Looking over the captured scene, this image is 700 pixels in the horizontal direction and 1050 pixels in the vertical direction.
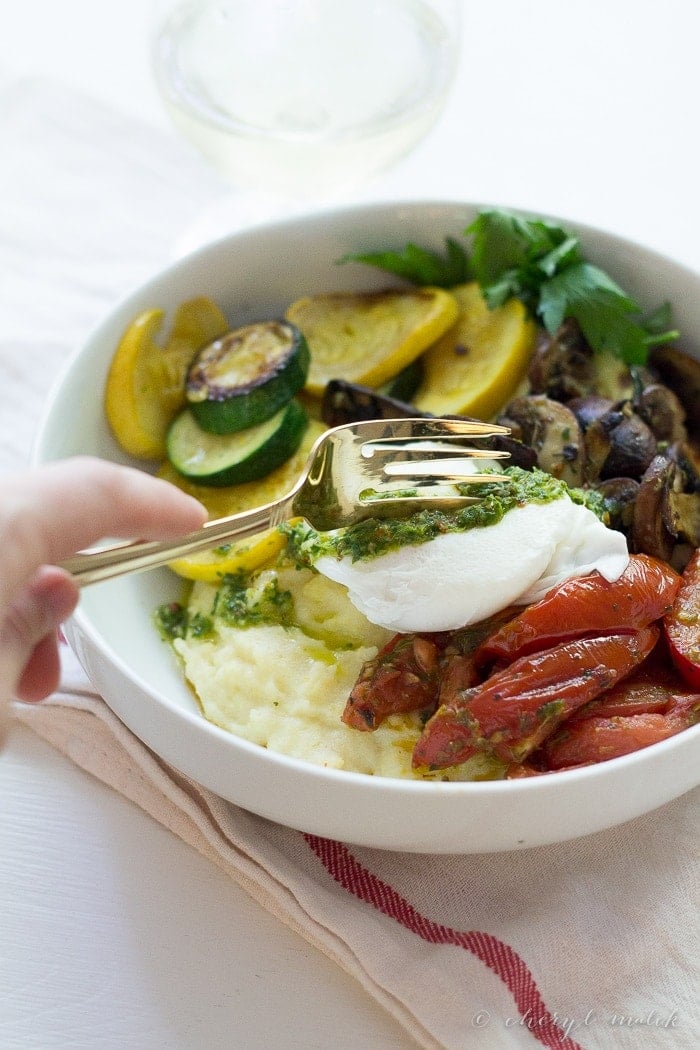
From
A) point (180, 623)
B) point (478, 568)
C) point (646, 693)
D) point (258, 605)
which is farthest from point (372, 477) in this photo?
point (646, 693)

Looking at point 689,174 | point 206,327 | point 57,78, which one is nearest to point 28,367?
point 206,327

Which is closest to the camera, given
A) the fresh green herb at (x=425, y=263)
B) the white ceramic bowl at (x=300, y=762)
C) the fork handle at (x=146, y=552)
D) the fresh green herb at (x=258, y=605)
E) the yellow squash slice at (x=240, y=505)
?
the fork handle at (x=146, y=552)

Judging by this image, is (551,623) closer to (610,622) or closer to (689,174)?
(610,622)

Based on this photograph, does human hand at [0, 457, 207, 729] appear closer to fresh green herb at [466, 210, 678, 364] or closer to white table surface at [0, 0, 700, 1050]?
white table surface at [0, 0, 700, 1050]

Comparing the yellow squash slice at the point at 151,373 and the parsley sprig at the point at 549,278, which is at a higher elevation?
the parsley sprig at the point at 549,278

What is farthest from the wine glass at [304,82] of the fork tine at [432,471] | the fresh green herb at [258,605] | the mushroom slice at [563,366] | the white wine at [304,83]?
the fresh green herb at [258,605]

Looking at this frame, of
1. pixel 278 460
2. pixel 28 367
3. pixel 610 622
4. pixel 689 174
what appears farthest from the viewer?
pixel 689 174

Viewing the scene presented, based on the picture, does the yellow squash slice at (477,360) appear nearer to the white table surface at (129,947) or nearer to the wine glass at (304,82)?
the wine glass at (304,82)
